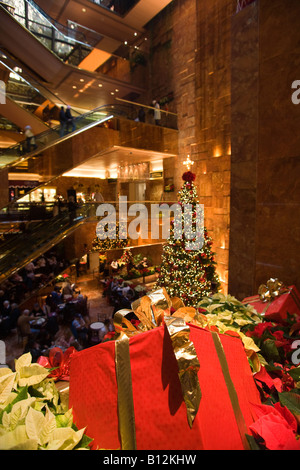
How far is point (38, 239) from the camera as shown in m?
9.23

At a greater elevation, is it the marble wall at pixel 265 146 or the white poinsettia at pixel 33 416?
the marble wall at pixel 265 146

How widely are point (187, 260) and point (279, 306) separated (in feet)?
16.7

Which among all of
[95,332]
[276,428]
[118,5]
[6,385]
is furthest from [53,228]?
[118,5]

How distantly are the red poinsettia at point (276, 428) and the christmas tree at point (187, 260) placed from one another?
251 inches

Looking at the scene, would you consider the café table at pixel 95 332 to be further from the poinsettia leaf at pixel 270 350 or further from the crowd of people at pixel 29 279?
the poinsettia leaf at pixel 270 350

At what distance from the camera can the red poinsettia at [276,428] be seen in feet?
2.70

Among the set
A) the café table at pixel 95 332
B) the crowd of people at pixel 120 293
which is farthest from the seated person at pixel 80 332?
the crowd of people at pixel 120 293

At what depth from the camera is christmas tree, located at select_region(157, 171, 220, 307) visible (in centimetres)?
741

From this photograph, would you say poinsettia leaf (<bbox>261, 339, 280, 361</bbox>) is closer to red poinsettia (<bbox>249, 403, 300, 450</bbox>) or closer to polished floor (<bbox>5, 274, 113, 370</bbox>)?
red poinsettia (<bbox>249, 403, 300, 450</bbox>)

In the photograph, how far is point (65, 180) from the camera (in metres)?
16.4

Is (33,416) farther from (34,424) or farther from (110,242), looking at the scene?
(110,242)

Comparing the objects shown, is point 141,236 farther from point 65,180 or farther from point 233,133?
point 233,133
